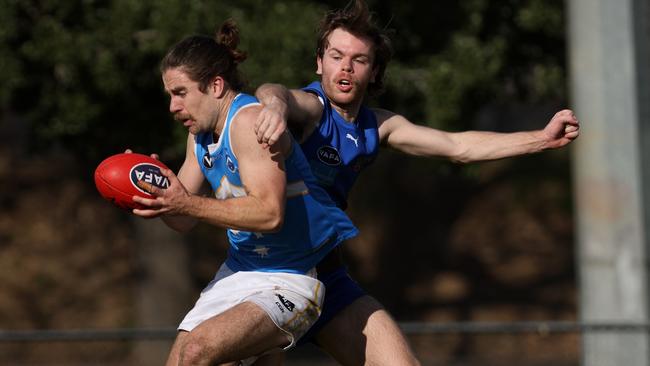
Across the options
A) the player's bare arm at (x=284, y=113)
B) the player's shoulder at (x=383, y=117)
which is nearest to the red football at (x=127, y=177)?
the player's bare arm at (x=284, y=113)

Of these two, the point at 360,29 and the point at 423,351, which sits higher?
the point at 360,29

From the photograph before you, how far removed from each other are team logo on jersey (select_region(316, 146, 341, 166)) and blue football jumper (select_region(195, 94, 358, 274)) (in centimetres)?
14

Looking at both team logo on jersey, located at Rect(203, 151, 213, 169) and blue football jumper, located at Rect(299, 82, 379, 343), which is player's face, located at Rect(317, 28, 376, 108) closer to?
blue football jumper, located at Rect(299, 82, 379, 343)

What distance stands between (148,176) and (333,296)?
3.70 feet

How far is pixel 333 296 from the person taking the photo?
18.7 ft

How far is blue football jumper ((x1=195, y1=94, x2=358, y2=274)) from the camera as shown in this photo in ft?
17.4

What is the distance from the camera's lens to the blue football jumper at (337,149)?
18.4 feet

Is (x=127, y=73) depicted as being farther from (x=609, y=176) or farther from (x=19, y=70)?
(x=609, y=176)

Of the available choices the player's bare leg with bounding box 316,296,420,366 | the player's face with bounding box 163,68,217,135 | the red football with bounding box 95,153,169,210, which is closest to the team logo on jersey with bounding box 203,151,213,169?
the player's face with bounding box 163,68,217,135

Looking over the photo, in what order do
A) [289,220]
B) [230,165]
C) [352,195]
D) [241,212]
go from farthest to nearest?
[352,195]
[289,220]
[230,165]
[241,212]

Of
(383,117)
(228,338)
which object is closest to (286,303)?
(228,338)

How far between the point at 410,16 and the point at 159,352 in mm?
4968

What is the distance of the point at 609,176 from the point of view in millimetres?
10758

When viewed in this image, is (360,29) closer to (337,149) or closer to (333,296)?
(337,149)
